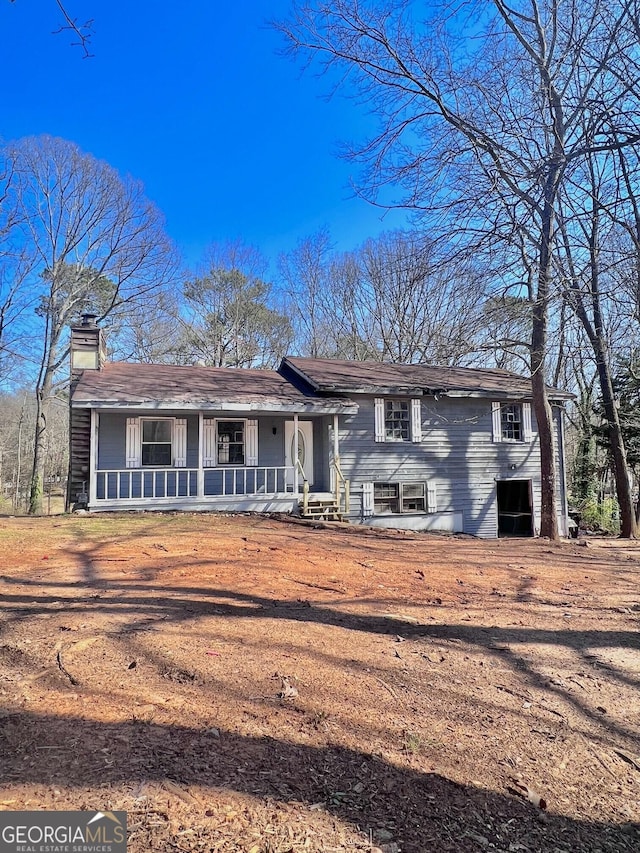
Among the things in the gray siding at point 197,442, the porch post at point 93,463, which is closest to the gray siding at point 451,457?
the gray siding at point 197,442

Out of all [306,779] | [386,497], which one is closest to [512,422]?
[386,497]

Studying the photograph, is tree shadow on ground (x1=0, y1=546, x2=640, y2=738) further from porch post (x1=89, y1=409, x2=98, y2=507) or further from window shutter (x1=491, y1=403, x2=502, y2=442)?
window shutter (x1=491, y1=403, x2=502, y2=442)

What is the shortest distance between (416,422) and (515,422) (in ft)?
12.7

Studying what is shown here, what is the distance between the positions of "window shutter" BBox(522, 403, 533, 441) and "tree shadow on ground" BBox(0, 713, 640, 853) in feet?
49.8

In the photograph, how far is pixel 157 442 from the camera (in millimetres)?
12750

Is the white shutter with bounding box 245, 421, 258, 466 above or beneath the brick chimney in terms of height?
beneath

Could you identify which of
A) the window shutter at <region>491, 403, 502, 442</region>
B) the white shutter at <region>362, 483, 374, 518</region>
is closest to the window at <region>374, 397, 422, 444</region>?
the white shutter at <region>362, 483, 374, 518</region>

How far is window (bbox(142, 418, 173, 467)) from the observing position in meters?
12.7

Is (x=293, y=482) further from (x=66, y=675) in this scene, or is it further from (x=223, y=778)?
(x=223, y=778)

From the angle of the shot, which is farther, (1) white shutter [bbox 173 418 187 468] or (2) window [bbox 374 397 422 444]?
(2) window [bbox 374 397 422 444]

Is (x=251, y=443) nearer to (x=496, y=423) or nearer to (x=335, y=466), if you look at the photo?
(x=335, y=466)

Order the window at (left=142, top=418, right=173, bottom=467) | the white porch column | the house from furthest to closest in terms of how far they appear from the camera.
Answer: the white porch column
the window at (left=142, top=418, right=173, bottom=467)
the house

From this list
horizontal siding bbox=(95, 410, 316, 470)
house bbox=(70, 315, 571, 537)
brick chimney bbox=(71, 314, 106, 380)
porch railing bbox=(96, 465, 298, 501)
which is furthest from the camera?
brick chimney bbox=(71, 314, 106, 380)

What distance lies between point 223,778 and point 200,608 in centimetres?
248
